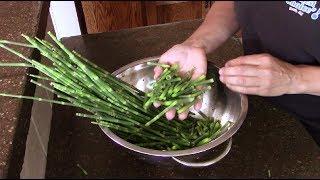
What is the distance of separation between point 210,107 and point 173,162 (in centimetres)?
9

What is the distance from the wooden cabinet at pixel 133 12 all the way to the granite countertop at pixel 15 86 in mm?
187

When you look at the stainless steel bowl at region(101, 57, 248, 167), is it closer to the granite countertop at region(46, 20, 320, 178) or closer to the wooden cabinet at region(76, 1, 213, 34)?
the granite countertop at region(46, 20, 320, 178)

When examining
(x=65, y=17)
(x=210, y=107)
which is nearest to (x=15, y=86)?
(x=65, y=17)

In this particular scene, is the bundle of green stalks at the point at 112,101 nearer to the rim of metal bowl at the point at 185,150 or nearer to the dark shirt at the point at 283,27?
the rim of metal bowl at the point at 185,150

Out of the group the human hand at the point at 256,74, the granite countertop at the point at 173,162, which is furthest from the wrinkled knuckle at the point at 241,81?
the granite countertop at the point at 173,162

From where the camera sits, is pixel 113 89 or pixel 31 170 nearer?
pixel 31 170

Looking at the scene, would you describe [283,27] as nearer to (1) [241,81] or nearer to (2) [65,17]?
(1) [241,81]

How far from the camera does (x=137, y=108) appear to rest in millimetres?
503

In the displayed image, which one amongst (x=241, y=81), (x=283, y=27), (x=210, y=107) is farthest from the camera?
(x=210, y=107)

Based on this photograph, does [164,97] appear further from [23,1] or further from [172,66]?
[23,1]

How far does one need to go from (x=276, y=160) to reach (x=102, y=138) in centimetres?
26

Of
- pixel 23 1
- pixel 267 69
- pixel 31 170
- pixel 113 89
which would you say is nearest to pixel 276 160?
pixel 267 69

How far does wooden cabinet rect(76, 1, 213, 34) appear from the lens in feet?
1.13

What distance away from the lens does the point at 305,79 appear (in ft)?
1.82
